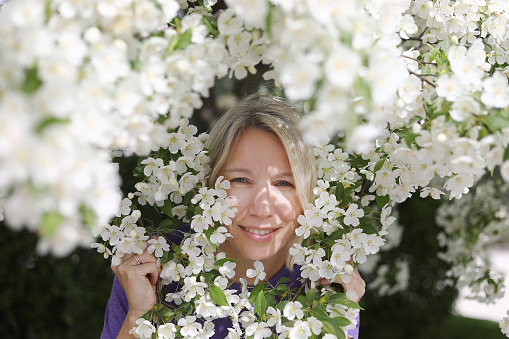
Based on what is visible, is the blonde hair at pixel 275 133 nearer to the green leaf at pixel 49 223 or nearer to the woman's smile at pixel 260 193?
the woman's smile at pixel 260 193

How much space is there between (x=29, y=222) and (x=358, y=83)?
63 cm

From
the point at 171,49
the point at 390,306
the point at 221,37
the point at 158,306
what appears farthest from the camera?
the point at 390,306

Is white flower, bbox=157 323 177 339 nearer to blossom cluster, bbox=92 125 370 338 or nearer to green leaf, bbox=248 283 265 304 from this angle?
blossom cluster, bbox=92 125 370 338

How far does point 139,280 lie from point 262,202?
53cm

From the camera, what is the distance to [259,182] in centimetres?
192

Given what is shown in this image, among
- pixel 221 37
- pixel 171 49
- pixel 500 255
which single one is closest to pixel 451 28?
pixel 221 37

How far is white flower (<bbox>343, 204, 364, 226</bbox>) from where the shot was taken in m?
1.74

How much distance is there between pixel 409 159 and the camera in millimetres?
1440

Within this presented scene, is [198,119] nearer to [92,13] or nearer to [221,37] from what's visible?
[221,37]

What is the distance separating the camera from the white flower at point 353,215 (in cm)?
174

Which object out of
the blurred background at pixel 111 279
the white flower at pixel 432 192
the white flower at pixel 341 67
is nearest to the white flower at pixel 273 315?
the white flower at pixel 432 192

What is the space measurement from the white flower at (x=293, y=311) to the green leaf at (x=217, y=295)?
0.21 meters

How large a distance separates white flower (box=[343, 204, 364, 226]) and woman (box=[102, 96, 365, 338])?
24cm

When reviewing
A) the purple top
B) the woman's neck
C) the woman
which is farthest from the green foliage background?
the woman
